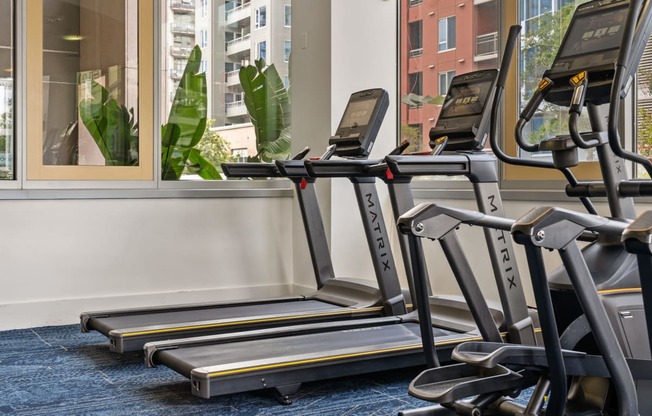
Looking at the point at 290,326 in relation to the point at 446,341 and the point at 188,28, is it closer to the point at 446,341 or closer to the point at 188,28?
the point at 446,341

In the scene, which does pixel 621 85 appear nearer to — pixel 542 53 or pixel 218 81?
pixel 542 53

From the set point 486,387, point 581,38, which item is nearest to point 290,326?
point 486,387

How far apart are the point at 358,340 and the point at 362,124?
142cm

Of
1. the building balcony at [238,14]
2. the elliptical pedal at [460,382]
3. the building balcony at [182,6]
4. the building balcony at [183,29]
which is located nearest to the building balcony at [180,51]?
the building balcony at [183,29]

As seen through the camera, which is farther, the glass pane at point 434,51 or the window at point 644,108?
the glass pane at point 434,51

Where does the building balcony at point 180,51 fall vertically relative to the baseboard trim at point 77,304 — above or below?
above

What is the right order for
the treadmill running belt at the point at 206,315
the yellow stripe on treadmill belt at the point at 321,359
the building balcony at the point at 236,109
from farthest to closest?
the building balcony at the point at 236,109
the treadmill running belt at the point at 206,315
the yellow stripe on treadmill belt at the point at 321,359

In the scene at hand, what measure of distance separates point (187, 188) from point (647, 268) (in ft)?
14.4

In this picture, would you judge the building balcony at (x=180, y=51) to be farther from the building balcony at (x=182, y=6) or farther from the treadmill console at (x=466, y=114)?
the treadmill console at (x=466, y=114)

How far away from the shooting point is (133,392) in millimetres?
3752

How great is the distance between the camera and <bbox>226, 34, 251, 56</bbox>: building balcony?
636 centimetres

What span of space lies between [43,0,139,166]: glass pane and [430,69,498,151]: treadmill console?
2706mm

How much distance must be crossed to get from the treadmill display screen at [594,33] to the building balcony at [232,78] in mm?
3709

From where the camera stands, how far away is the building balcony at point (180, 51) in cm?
609
